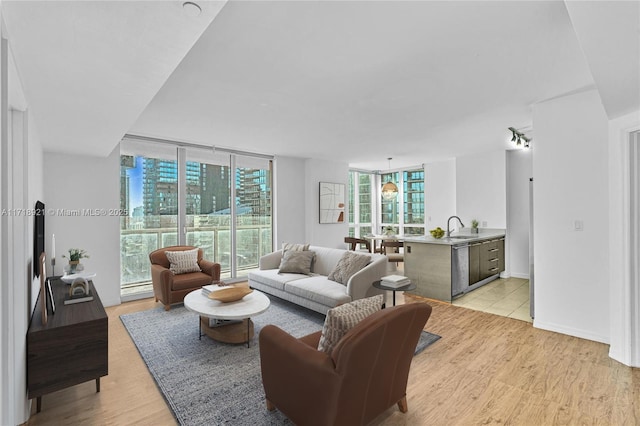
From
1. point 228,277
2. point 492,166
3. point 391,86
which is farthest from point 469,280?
point 228,277

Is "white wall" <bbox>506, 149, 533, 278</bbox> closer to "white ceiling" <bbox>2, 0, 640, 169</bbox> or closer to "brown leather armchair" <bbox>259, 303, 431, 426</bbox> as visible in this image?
"white ceiling" <bbox>2, 0, 640, 169</bbox>

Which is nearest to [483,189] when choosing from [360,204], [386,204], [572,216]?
[386,204]

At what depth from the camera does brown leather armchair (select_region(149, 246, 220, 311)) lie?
4074mm

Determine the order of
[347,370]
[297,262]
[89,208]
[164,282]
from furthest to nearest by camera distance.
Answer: [297,262] → [89,208] → [164,282] → [347,370]

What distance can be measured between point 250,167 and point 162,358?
3926 millimetres

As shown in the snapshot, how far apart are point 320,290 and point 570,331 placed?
106 inches

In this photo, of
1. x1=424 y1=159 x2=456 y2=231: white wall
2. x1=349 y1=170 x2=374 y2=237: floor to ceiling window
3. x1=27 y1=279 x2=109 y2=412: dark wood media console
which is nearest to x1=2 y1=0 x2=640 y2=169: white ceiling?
x1=27 y1=279 x2=109 y2=412: dark wood media console

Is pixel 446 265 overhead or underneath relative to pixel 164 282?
overhead

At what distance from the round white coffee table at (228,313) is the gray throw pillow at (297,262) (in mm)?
1159

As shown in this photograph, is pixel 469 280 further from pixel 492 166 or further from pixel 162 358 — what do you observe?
pixel 162 358

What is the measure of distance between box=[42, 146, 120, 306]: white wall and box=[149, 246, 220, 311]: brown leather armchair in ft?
2.05

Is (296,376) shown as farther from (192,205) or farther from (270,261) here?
(192,205)

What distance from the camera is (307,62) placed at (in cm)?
239

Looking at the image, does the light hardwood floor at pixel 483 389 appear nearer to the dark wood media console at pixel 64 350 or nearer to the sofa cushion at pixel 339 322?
the dark wood media console at pixel 64 350
